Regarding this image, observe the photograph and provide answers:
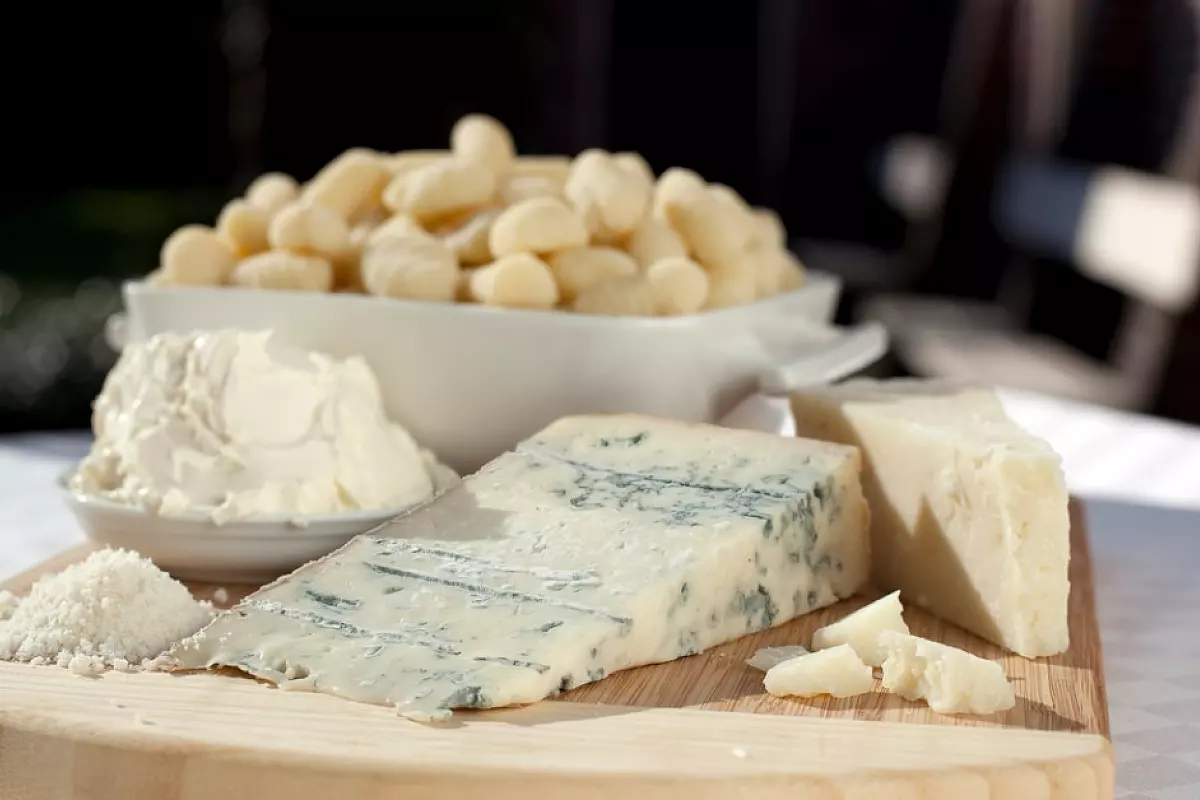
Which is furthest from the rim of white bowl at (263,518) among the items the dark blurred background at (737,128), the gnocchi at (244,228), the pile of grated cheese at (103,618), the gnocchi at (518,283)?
the dark blurred background at (737,128)

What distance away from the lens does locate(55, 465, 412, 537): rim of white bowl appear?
93cm

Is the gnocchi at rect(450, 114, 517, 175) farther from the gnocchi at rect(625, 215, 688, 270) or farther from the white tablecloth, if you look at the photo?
the white tablecloth

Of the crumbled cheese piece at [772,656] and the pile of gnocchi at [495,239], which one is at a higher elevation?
the pile of gnocchi at [495,239]

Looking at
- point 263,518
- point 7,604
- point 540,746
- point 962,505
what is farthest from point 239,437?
point 962,505

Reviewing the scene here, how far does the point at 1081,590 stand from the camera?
1.01 meters

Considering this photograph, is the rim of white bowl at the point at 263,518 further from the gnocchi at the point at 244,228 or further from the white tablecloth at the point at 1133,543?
the gnocchi at the point at 244,228

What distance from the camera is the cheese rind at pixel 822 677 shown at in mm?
737

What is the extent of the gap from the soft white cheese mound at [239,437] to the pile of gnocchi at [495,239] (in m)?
0.16

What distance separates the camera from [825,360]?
3.95 feet

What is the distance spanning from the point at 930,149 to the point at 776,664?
355cm

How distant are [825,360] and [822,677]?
51cm

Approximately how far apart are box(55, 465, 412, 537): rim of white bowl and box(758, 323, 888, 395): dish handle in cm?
35

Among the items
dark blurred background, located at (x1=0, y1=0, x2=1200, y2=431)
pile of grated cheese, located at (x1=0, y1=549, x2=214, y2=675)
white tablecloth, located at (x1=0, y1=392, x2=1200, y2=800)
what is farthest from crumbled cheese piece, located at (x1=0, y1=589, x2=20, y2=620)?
dark blurred background, located at (x1=0, y1=0, x2=1200, y2=431)

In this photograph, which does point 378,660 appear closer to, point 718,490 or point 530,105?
point 718,490
